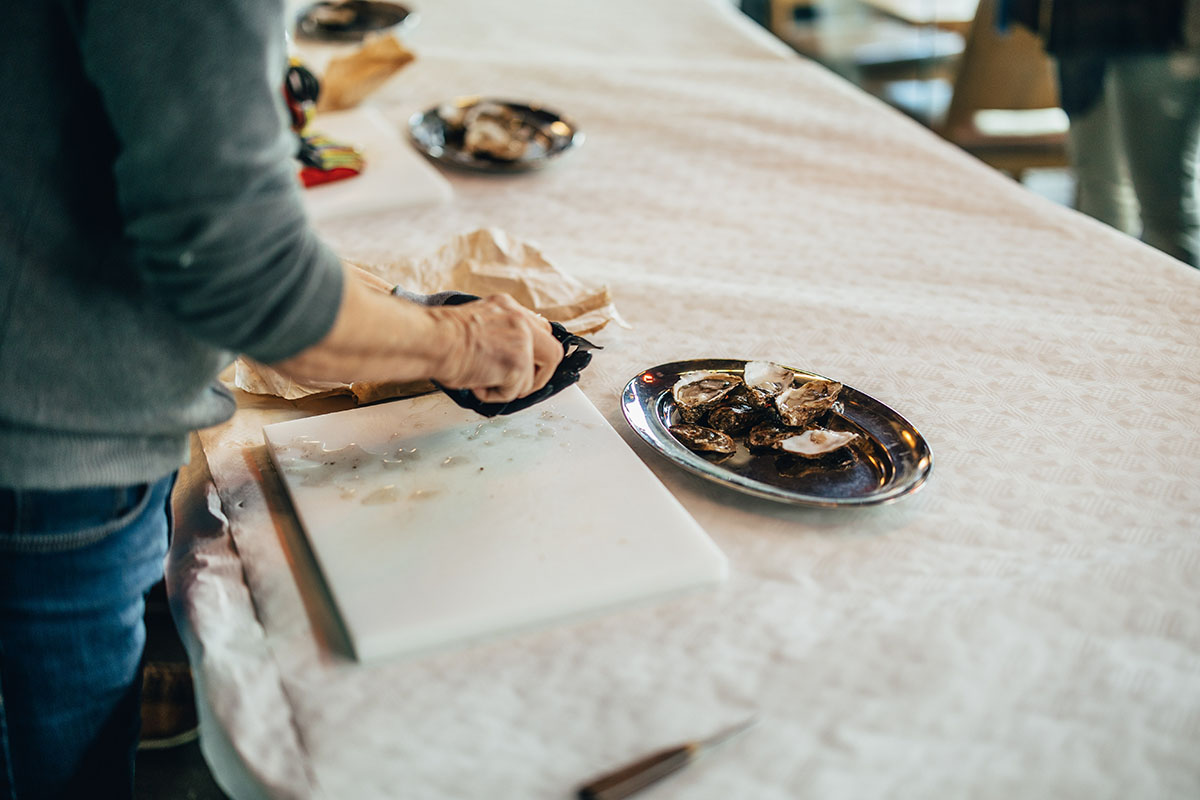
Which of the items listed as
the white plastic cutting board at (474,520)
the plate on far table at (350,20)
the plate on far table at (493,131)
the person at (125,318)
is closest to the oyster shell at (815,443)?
the white plastic cutting board at (474,520)

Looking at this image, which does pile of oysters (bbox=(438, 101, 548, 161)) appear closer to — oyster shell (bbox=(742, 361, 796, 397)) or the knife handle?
oyster shell (bbox=(742, 361, 796, 397))

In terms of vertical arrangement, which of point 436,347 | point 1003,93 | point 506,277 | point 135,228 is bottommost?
point 1003,93

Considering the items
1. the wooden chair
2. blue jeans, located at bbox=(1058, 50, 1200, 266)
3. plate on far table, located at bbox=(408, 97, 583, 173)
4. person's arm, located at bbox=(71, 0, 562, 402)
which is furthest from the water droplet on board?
the wooden chair

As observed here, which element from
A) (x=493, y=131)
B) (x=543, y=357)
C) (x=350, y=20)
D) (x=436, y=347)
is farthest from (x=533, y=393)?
(x=350, y=20)

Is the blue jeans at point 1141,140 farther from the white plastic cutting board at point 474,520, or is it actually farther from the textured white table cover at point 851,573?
the white plastic cutting board at point 474,520

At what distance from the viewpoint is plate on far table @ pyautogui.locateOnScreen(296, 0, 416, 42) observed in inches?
80.6

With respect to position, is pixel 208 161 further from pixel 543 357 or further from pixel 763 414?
pixel 763 414

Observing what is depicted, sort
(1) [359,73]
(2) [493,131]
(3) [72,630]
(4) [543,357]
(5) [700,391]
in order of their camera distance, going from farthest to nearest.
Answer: (1) [359,73] → (2) [493,131] → (5) [700,391] → (4) [543,357] → (3) [72,630]

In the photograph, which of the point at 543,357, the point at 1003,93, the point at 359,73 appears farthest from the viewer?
the point at 1003,93

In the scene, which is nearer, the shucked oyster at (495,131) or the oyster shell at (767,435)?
the oyster shell at (767,435)

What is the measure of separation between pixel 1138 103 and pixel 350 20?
180cm

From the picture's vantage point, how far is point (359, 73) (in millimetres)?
1641

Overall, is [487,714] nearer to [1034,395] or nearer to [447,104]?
[1034,395]

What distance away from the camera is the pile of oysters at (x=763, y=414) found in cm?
83
